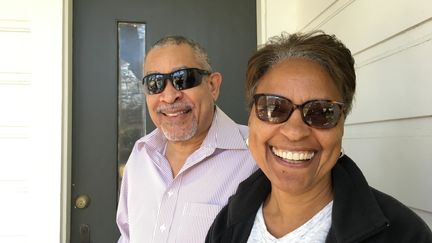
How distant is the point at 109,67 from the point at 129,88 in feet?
0.62

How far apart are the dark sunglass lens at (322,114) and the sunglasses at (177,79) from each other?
0.67 meters

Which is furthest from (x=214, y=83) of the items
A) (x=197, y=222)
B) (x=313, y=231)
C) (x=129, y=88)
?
(x=129, y=88)

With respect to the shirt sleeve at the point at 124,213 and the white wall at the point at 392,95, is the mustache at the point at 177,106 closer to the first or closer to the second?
the shirt sleeve at the point at 124,213

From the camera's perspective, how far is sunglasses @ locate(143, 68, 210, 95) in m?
1.50

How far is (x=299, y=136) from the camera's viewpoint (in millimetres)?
950

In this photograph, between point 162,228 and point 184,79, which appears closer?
point 162,228

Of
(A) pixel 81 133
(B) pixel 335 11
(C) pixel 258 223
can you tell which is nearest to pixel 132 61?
(A) pixel 81 133

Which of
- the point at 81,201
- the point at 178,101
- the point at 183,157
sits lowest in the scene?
the point at 81,201

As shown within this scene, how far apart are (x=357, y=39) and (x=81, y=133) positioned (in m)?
1.76

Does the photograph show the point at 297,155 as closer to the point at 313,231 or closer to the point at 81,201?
the point at 313,231

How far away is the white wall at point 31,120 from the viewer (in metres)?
2.25

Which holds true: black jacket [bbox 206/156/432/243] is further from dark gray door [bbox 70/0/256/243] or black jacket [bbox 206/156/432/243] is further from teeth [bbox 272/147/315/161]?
dark gray door [bbox 70/0/256/243]

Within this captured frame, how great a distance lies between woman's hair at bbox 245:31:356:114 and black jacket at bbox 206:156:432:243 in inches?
7.4

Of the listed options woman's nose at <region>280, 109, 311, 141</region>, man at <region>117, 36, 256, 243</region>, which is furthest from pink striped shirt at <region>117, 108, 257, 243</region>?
woman's nose at <region>280, 109, 311, 141</region>
